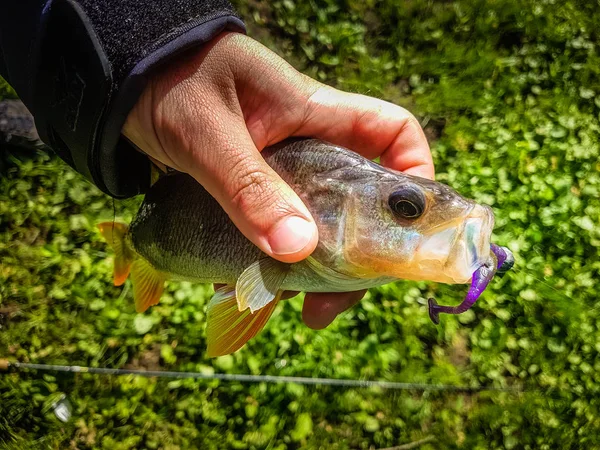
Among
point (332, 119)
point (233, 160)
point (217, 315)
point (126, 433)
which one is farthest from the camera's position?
point (126, 433)

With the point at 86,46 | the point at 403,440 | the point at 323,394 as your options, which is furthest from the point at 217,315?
the point at 403,440

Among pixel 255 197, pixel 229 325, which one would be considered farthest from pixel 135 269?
→ pixel 255 197

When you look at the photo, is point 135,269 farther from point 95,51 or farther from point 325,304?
point 95,51

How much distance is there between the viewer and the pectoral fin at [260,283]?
172cm

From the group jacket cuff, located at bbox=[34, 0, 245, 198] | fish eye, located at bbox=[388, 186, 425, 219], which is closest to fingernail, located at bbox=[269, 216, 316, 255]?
fish eye, located at bbox=[388, 186, 425, 219]

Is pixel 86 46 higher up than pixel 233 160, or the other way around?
pixel 86 46

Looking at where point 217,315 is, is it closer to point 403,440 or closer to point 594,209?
point 403,440

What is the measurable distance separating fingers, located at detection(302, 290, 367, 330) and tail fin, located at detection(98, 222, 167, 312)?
62 centimetres

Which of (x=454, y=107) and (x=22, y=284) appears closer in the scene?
(x=22, y=284)

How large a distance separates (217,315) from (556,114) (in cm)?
333

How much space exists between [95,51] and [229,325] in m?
0.98

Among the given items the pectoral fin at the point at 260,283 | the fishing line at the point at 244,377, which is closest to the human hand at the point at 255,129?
the pectoral fin at the point at 260,283

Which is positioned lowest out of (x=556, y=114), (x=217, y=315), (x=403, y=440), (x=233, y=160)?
(x=403, y=440)

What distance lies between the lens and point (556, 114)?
417cm
